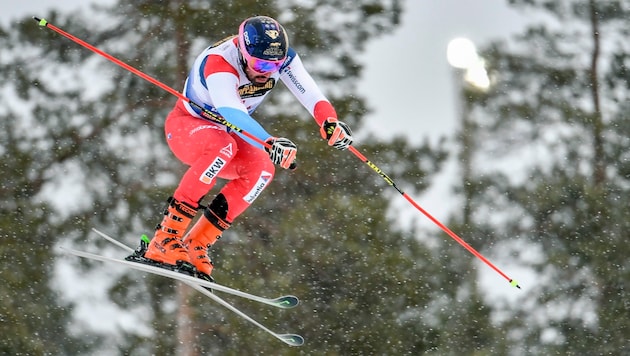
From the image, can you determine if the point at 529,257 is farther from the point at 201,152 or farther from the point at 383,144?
the point at 201,152

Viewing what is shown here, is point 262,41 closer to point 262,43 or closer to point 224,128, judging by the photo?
point 262,43

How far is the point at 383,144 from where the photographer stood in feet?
43.8

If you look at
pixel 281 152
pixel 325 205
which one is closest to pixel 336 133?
→ pixel 281 152

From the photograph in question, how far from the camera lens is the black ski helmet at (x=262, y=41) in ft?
19.4

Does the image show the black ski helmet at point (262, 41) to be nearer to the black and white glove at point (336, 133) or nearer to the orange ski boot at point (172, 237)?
the black and white glove at point (336, 133)

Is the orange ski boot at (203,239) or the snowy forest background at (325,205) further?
the snowy forest background at (325,205)

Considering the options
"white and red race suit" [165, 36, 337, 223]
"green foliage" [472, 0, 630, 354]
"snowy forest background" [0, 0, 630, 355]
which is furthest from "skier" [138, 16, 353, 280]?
"green foliage" [472, 0, 630, 354]

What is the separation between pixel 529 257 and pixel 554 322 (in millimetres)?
910

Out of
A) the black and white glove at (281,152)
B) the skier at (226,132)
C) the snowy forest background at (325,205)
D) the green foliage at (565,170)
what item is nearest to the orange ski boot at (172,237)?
the skier at (226,132)

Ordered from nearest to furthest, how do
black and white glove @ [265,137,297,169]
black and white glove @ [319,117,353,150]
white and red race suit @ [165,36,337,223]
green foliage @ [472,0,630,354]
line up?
1. black and white glove @ [265,137,297,169]
2. white and red race suit @ [165,36,337,223]
3. black and white glove @ [319,117,353,150]
4. green foliage @ [472,0,630,354]

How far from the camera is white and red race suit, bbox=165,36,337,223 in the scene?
6047mm

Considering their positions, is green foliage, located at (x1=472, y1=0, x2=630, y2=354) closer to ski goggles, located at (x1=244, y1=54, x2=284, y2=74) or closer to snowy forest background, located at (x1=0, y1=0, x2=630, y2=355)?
snowy forest background, located at (x1=0, y1=0, x2=630, y2=355)

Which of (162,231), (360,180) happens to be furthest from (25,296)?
(162,231)

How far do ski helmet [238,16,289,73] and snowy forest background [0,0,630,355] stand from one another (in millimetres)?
6230
